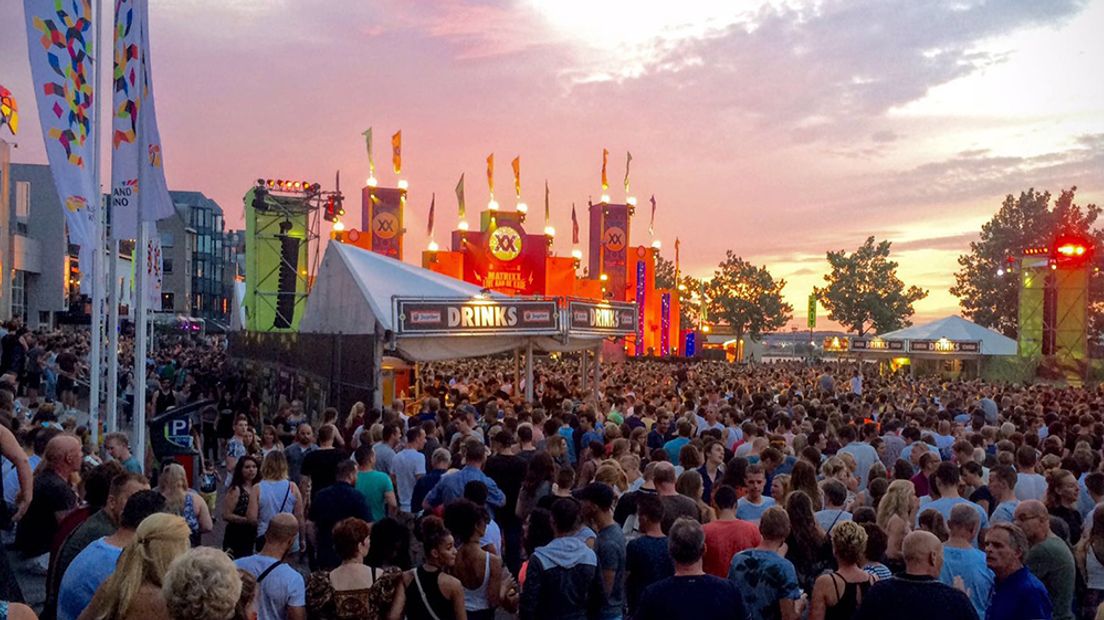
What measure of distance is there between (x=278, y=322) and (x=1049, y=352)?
113 ft

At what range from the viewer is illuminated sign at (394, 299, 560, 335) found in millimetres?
16031

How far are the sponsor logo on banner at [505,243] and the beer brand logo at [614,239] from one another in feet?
29.1

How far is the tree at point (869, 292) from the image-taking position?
85375 millimetres

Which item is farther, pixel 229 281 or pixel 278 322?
pixel 229 281

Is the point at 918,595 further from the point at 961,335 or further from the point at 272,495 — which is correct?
the point at 961,335

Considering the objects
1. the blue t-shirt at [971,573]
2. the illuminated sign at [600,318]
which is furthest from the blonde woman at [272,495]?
the illuminated sign at [600,318]

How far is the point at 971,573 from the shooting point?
5219 mm

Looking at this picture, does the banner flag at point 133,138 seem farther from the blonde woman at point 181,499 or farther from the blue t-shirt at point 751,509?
the blue t-shirt at point 751,509

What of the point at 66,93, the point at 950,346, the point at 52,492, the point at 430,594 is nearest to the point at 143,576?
the point at 430,594

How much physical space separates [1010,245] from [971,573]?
247 feet

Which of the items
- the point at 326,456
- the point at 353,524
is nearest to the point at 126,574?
the point at 353,524

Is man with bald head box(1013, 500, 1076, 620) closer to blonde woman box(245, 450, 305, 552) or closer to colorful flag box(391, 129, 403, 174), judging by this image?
blonde woman box(245, 450, 305, 552)

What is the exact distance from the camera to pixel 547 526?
19.2ft

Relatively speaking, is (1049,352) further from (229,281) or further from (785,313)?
(229,281)
